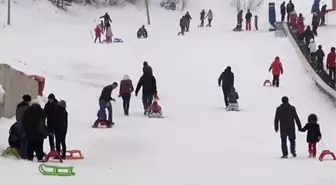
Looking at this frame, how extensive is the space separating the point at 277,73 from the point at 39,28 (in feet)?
66.8

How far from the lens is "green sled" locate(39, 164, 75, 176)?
40.8 feet

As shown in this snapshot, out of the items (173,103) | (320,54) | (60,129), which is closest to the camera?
(60,129)

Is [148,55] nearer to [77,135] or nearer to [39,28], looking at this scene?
[39,28]

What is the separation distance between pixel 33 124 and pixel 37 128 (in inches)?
4.1

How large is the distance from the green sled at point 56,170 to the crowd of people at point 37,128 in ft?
3.55

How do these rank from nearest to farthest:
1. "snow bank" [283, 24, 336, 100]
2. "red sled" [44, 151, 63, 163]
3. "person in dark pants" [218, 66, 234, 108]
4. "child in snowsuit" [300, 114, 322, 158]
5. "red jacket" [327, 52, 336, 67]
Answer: "red sled" [44, 151, 63, 163] < "child in snowsuit" [300, 114, 322, 158] < "person in dark pants" [218, 66, 234, 108] < "snow bank" [283, 24, 336, 100] < "red jacket" [327, 52, 336, 67]

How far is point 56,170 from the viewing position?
12484 mm

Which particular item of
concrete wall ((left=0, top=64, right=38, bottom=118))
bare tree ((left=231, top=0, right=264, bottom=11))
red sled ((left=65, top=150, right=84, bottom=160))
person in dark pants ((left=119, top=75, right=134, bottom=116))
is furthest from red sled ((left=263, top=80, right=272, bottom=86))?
bare tree ((left=231, top=0, right=264, bottom=11))

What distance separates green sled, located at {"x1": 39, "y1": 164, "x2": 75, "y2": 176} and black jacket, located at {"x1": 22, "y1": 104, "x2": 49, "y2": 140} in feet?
3.37

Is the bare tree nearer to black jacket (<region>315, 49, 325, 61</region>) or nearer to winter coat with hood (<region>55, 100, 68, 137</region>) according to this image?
black jacket (<region>315, 49, 325, 61</region>)

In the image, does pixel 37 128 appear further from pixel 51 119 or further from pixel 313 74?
pixel 313 74

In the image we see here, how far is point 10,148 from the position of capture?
14.1 m

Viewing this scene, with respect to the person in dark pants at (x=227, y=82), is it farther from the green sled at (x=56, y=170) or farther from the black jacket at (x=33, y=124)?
the green sled at (x=56, y=170)

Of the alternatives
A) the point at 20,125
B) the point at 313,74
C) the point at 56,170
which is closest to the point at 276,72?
the point at 313,74
